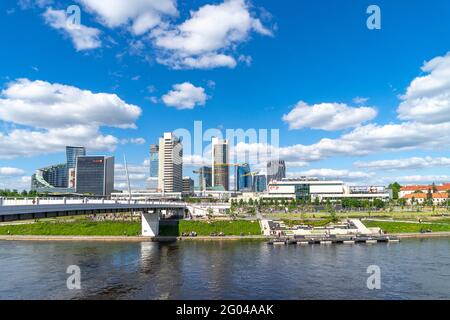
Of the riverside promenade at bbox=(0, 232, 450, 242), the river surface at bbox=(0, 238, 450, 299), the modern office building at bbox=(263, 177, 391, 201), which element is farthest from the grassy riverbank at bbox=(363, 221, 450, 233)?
the modern office building at bbox=(263, 177, 391, 201)

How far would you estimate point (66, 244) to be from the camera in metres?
72.9

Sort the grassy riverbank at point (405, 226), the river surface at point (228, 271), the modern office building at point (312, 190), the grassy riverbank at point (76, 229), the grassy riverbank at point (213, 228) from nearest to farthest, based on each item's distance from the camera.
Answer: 1. the river surface at point (228, 271)
2. the grassy riverbank at point (213, 228)
3. the grassy riverbank at point (405, 226)
4. the grassy riverbank at point (76, 229)
5. the modern office building at point (312, 190)

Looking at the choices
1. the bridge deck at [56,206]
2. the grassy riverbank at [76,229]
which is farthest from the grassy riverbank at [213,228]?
the bridge deck at [56,206]

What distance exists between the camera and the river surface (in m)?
35.1

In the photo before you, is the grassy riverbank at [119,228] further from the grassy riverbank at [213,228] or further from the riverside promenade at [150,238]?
the riverside promenade at [150,238]

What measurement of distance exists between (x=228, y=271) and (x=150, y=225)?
136ft

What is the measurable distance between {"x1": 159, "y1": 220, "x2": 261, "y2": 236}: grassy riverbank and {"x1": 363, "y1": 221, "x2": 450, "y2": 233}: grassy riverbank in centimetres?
2725

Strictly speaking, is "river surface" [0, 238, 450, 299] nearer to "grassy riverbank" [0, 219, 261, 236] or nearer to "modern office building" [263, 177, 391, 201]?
"grassy riverbank" [0, 219, 261, 236]

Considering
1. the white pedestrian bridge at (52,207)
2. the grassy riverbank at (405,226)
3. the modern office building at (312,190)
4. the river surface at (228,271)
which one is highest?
the modern office building at (312,190)

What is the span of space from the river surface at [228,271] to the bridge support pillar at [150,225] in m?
13.5

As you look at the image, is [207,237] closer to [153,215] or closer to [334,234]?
[153,215]

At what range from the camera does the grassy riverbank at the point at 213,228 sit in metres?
83.0

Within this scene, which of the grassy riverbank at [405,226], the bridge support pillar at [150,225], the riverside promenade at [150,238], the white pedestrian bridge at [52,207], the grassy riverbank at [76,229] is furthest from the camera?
the grassy riverbank at [76,229]

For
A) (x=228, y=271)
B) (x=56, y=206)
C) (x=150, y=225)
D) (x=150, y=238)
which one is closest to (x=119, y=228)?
(x=150, y=225)
